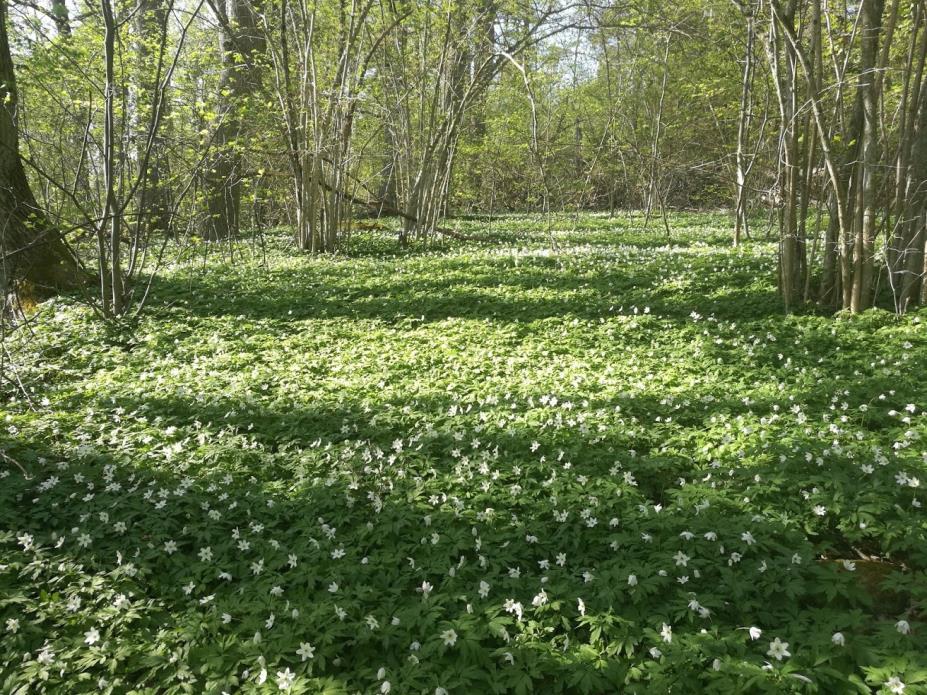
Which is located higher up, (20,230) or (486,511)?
(20,230)

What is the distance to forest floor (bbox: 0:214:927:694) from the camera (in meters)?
2.91

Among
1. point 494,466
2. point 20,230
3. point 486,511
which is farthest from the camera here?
point 20,230

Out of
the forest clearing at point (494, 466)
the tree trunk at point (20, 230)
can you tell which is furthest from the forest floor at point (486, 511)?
the tree trunk at point (20, 230)

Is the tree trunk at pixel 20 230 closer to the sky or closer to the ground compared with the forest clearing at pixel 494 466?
closer to the sky

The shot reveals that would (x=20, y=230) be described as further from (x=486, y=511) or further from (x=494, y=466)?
(x=486, y=511)

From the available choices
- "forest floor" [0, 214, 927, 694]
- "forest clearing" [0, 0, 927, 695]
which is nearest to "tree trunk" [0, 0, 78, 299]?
"forest clearing" [0, 0, 927, 695]

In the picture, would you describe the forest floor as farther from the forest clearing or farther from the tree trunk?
the tree trunk

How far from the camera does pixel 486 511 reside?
4.01 metres

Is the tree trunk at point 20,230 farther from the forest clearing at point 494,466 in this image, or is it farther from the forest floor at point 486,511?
the forest floor at point 486,511

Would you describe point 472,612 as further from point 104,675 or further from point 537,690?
point 104,675

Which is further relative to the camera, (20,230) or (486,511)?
(20,230)

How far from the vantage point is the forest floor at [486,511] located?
291 centimetres

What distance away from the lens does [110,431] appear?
5508 millimetres

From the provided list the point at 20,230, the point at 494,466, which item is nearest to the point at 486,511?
the point at 494,466
